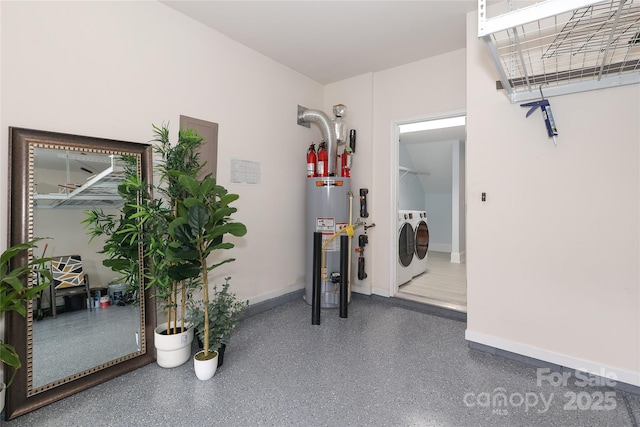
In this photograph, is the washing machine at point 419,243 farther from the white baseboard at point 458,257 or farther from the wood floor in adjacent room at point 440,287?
the white baseboard at point 458,257

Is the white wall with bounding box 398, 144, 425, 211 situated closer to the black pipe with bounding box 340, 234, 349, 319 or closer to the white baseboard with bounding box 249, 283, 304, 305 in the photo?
the white baseboard with bounding box 249, 283, 304, 305

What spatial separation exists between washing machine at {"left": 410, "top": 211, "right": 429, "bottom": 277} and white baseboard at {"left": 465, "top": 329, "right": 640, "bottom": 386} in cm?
192

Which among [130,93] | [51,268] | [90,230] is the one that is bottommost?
[51,268]

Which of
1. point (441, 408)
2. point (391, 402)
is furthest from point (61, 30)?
point (441, 408)

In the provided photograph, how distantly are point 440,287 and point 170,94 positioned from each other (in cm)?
364

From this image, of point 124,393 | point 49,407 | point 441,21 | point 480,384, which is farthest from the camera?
point 441,21

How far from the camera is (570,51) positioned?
5.73ft

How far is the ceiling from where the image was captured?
2.25 metres

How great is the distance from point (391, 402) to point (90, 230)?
2100 millimetres

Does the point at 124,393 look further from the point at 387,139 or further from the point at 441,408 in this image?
the point at 387,139

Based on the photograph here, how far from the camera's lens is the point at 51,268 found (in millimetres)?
1728

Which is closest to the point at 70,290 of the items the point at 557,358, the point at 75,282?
the point at 75,282

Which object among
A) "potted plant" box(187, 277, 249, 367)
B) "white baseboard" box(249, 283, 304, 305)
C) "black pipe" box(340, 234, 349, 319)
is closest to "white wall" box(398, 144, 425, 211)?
"white baseboard" box(249, 283, 304, 305)

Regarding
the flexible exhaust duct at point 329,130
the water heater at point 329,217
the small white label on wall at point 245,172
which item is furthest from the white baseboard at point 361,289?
the small white label on wall at point 245,172
